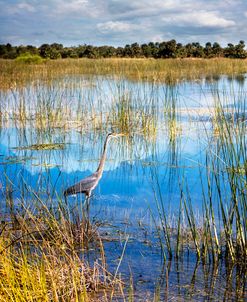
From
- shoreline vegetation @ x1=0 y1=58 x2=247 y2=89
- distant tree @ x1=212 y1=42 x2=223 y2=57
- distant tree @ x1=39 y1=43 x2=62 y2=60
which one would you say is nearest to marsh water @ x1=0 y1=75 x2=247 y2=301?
distant tree @ x1=212 y1=42 x2=223 y2=57

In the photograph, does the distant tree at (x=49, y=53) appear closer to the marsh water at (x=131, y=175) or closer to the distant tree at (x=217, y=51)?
the distant tree at (x=217, y=51)

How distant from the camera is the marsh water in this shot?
3375 mm

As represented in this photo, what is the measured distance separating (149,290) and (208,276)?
0.44 metres

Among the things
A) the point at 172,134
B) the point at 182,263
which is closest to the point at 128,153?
the point at 172,134

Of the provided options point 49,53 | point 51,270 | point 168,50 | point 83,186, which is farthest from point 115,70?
point 51,270

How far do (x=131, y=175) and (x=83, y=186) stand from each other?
5.49 ft

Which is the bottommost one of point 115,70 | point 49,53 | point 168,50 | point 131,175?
point 131,175

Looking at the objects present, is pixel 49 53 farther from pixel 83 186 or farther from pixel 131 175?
pixel 83 186

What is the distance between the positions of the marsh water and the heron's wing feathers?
4.4 inches

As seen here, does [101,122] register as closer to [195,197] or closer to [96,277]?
[195,197]

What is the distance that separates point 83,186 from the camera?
4.79m

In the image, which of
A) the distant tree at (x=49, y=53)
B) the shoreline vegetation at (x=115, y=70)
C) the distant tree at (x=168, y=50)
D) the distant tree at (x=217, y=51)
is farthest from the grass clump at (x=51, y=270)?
the distant tree at (x=168, y=50)

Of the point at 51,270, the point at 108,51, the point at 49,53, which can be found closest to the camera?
the point at 51,270

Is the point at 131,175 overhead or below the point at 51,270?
below
